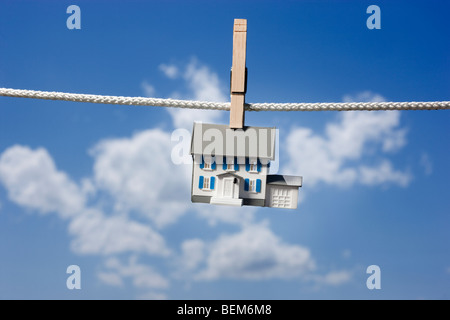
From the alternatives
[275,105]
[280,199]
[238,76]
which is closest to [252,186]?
[280,199]

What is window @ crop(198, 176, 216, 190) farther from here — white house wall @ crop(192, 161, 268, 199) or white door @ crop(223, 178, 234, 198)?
white door @ crop(223, 178, 234, 198)

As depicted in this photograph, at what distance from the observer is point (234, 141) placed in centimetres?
412

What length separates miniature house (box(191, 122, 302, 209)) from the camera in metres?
4.10

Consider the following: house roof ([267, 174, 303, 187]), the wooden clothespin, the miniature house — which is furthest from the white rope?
house roof ([267, 174, 303, 187])

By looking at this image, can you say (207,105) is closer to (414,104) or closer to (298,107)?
(298,107)

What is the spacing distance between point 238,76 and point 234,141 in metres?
0.58

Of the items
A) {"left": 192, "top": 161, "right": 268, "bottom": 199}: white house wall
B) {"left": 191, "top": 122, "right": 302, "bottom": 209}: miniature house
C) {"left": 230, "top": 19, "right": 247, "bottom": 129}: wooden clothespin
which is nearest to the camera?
{"left": 230, "top": 19, "right": 247, "bottom": 129}: wooden clothespin

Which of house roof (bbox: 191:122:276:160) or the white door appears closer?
house roof (bbox: 191:122:276:160)

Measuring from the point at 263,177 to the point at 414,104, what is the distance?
1.54m

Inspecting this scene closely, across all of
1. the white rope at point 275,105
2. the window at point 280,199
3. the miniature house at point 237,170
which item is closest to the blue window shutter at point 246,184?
the miniature house at point 237,170

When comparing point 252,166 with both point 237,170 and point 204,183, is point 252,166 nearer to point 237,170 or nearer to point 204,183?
point 237,170

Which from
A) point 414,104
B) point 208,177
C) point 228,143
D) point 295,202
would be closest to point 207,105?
point 228,143

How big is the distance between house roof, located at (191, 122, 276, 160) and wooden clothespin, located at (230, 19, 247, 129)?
0.09 meters

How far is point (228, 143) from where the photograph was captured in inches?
162
